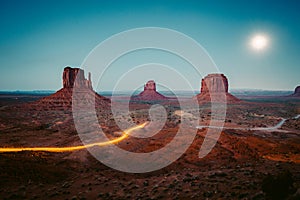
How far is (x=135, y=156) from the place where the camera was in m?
27.1

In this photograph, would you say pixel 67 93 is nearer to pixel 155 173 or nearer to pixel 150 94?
pixel 155 173

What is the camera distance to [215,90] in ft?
439

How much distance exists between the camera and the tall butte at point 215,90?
126125 mm

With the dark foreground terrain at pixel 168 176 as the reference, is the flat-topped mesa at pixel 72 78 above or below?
above

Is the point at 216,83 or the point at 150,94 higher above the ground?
the point at 216,83

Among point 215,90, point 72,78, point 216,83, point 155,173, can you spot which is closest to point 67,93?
point 72,78

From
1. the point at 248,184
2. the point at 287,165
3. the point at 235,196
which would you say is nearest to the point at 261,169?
the point at 287,165

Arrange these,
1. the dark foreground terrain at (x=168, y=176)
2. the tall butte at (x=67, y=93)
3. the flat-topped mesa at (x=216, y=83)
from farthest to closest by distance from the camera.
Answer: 1. the flat-topped mesa at (x=216, y=83)
2. the tall butte at (x=67, y=93)
3. the dark foreground terrain at (x=168, y=176)

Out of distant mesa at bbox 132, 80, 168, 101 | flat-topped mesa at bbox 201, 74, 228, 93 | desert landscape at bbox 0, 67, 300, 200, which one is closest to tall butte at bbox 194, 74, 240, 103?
flat-topped mesa at bbox 201, 74, 228, 93

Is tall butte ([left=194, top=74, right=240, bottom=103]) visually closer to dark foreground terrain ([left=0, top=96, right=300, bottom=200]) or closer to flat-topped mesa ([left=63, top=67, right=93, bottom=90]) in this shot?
flat-topped mesa ([left=63, top=67, right=93, bottom=90])

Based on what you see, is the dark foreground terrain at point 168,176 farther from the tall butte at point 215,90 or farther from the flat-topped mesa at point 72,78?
the tall butte at point 215,90

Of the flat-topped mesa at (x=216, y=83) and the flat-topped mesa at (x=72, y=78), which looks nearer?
the flat-topped mesa at (x=72, y=78)

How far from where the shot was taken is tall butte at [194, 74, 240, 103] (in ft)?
414

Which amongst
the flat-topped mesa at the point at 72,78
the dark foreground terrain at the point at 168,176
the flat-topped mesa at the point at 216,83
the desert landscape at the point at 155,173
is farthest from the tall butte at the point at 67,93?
the flat-topped mesa at the point at 216,83
